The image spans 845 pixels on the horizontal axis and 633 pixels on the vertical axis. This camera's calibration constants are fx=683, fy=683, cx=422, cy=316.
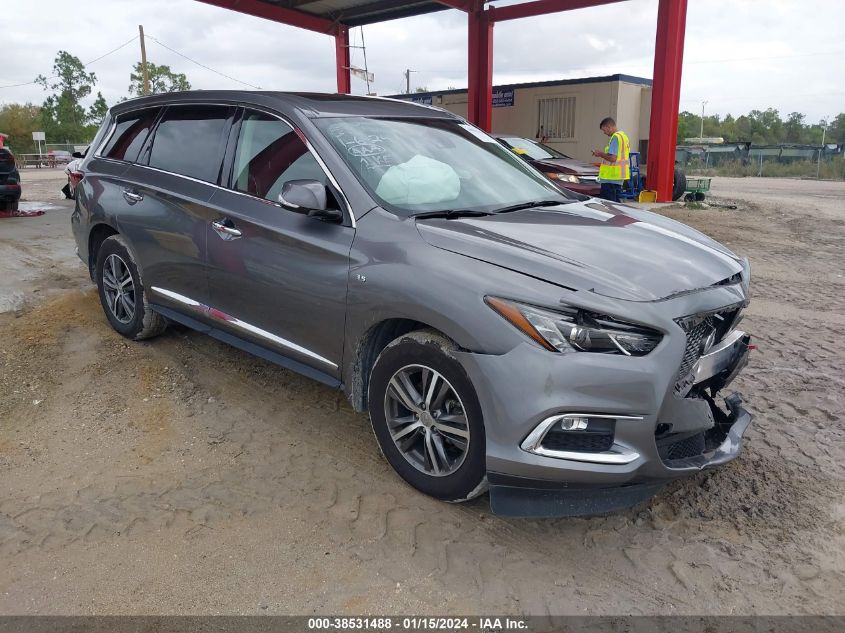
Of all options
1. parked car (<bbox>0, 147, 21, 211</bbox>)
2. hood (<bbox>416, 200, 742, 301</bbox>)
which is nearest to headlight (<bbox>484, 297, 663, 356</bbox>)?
hood (<bbox>416, 200, 742, 301</bbox>)

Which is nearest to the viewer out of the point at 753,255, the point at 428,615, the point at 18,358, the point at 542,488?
the point at 428,615

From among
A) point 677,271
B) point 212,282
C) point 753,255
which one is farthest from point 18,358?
point 753,255

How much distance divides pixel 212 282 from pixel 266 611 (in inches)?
82.7

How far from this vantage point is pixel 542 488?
2.73 m

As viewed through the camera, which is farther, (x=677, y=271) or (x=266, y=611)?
(x=677, y=271)

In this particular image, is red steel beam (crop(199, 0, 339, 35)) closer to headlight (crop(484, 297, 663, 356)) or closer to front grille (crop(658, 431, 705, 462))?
headlight (crop(484, 297, 663, 356))

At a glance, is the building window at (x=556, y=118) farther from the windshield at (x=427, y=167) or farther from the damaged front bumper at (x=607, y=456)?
the damaged front bumper at (x=607, y=456)

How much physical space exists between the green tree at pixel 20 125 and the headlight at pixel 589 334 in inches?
2780

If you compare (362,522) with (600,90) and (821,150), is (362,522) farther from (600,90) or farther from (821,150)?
(821,150)

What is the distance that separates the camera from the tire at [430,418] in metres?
2.87

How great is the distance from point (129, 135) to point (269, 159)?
6.06 feet

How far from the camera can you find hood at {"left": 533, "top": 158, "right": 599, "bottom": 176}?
41.0 ft

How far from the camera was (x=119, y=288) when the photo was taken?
199 inches

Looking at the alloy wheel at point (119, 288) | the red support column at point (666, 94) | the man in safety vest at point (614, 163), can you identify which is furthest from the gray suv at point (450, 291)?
the red support column at point (666, 94)
